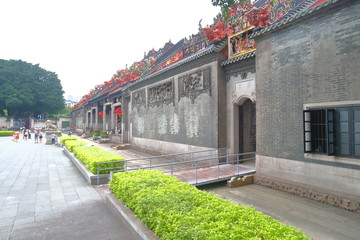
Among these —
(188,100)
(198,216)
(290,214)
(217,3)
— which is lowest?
(290,214)

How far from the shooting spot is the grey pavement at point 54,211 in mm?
4496

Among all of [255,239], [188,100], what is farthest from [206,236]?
[188,100]

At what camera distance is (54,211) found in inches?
220

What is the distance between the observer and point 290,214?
19.3 feet

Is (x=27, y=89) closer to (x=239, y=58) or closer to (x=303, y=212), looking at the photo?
(x=239, y=58)

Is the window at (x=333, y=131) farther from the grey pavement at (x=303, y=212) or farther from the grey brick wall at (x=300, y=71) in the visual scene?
the grey pavement at (x=303, y=212)

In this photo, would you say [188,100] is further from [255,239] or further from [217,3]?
[255,239]

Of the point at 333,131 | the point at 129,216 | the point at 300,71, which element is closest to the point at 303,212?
the point at 333,131

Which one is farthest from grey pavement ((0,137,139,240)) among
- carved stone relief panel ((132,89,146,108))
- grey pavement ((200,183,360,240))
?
carved stone relief panel ((132,89,146,108))

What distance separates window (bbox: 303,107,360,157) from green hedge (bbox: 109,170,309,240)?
4051mm

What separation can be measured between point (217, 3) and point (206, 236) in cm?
552

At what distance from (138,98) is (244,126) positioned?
1137 cm

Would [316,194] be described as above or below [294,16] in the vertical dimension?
below

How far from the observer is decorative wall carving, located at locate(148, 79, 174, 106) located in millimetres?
14914
